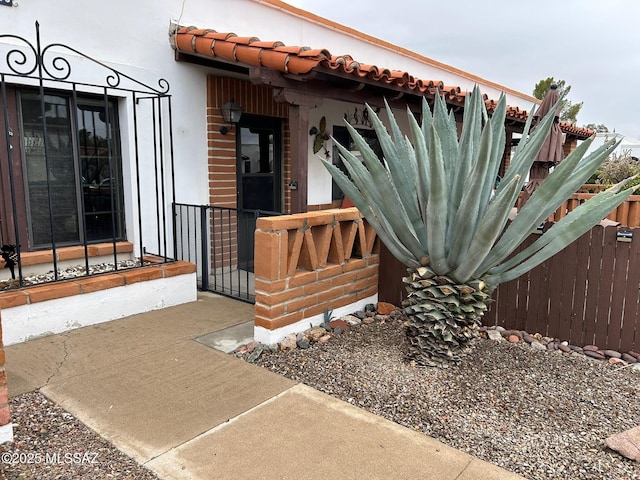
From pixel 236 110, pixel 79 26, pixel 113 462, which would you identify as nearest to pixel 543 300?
pixel 113 462

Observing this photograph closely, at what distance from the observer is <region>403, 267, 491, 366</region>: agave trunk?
311 cm

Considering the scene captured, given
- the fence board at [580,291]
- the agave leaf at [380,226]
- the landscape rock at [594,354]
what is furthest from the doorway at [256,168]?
the landscape rock at [594,354]

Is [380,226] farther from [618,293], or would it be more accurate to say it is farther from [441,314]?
[618,293]

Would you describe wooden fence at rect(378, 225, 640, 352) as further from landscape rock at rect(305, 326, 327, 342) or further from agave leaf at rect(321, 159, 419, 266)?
landscape rock at rect(305, 326, 327, 342)

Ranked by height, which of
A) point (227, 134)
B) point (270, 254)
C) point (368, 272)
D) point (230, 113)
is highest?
point (230, 113)

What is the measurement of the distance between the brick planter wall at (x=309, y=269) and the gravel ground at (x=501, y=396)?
34 centimetres

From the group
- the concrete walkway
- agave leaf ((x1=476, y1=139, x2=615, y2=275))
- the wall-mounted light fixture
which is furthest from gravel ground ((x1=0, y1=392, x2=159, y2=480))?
the wall-mounted light fixture

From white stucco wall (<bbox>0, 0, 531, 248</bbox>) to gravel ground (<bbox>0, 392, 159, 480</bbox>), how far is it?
2902 mm

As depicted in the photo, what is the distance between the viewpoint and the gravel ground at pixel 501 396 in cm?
238

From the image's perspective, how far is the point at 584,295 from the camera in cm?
387

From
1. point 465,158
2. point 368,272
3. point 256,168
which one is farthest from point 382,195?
point 256,168

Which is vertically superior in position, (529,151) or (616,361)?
(529,151)

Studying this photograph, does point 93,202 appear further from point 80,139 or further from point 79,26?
point 79,26

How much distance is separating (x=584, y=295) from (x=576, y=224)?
3.97ft
